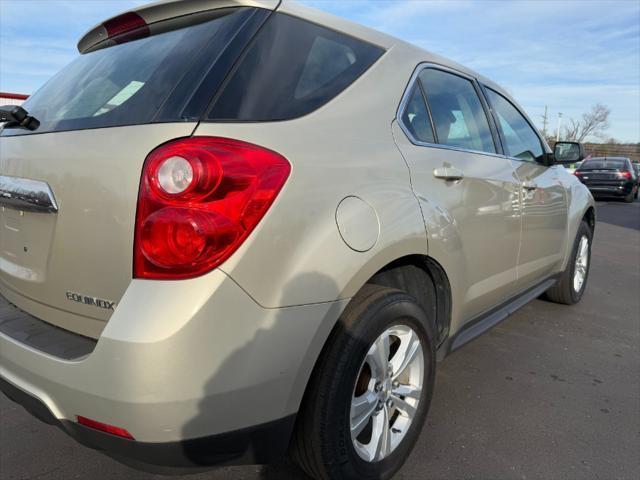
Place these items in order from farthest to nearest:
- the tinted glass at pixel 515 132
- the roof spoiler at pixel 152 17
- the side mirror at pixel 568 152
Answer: the side mirror at pixel 568 152
the tinted glass at pixel 515 132
the roof spoiler at pixel 152 17

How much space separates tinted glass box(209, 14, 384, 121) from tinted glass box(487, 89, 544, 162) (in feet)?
4.75

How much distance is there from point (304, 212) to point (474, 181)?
1245 millimetres

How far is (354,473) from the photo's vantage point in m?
1.80

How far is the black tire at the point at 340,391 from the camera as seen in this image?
64.7 inches

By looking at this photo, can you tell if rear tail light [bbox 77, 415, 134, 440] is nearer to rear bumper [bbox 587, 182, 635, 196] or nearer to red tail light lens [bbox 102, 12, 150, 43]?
red tail light lens [bbox 102, 12, 150, 43]

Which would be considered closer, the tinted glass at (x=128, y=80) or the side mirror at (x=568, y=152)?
the tinted glass at (x=128, y=80)

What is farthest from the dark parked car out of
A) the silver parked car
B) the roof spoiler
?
the roof spoiler

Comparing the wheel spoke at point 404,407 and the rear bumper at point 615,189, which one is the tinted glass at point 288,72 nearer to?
the wheel spoke at point 404,407

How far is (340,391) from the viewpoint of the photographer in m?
1.66

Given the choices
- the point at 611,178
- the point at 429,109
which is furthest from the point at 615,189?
the point at 429,109

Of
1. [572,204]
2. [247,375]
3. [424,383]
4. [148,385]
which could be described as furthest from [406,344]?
[572,204]

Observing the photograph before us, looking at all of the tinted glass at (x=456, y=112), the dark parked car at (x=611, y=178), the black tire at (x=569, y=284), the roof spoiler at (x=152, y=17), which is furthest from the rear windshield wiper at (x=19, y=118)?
the dark parked car at (x=611, y=178)

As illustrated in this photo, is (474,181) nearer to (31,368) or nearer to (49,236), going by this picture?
(49,236)

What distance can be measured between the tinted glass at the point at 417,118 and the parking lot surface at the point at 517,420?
1402mm
